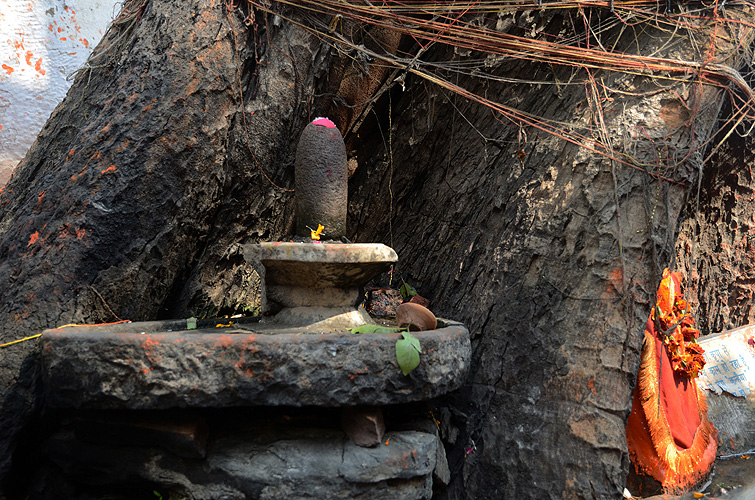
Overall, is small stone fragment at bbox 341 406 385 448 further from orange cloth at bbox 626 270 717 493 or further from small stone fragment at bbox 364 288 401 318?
orange cloth at bbox 626 270 717 493

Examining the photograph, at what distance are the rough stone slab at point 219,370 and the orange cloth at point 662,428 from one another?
1293 millimetres

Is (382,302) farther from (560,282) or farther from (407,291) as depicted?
(560,282)

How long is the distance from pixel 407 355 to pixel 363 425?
1.02 ft

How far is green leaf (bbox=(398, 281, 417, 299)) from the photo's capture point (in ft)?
9.29

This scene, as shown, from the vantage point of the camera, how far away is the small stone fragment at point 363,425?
67.0 inches

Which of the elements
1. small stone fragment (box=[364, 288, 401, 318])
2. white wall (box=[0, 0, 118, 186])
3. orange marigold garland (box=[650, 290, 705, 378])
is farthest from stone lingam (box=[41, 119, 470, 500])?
white wall (box=[0, 0, 118, 186])

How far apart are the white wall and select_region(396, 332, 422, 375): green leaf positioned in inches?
119

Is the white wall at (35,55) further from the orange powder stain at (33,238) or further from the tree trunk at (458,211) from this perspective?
the orange powder stain at (33,238)

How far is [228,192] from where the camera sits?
8.16ft

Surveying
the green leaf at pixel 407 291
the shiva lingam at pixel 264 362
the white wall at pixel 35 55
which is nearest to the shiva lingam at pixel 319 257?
the shiva lingam at pixel 264 362

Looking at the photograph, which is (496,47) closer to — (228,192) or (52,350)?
(228,192)

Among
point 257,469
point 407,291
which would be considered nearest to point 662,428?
point 407,291

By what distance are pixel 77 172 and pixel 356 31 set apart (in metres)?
1.62

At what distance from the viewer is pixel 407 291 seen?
2.85 m
